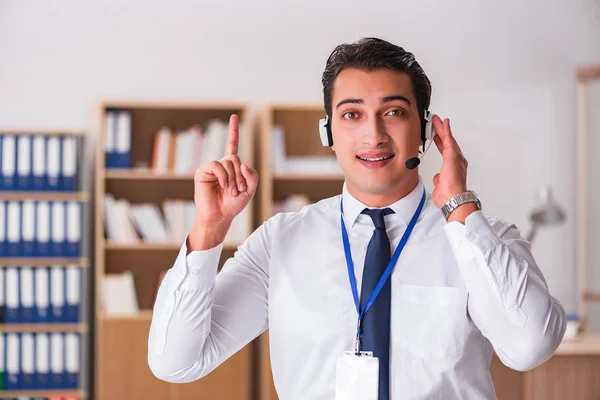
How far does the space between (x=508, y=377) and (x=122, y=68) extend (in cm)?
286

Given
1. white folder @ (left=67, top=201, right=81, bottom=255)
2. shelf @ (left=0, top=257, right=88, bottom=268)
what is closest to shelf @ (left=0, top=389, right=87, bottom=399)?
shelf @ (left=0, top=257, right=88, bottom=268)

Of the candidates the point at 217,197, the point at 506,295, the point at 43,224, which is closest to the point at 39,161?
the point at 43,224

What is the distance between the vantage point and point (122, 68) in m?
4.85

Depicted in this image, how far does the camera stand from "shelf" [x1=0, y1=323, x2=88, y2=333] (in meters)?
4.41

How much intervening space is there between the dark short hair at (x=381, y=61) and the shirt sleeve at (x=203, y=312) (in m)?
0.46

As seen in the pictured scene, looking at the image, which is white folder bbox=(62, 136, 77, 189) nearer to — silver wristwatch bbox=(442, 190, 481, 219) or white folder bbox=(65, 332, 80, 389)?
white folder bbox=(65, 332, 80, 389)

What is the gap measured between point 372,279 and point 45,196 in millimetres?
3276

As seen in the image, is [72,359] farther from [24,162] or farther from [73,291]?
[24,162]

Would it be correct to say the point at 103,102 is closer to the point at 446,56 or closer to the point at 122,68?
the point at 122,68

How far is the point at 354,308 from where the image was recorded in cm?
161

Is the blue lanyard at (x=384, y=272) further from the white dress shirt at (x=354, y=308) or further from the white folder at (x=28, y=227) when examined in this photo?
the white folder at (x=28, y=227)

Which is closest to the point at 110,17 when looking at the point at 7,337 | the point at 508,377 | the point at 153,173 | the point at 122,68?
the point at 122,68

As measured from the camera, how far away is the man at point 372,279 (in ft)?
4.76

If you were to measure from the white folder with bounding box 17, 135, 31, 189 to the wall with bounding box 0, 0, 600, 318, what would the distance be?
0.39m
